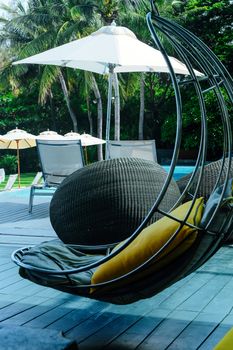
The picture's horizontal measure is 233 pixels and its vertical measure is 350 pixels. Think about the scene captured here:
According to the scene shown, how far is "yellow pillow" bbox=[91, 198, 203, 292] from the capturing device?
1972 mm

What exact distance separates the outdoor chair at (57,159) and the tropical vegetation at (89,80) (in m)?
12.7

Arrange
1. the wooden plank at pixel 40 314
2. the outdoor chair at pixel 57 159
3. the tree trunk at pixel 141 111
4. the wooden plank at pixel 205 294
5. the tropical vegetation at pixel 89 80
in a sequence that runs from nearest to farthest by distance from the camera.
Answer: the wooden plank at pixel 40 314
the wooden plank at pixel 205 294
the outdoor chair at pixel 57 159
the tropical vegetation at pixel 89 80
the tree trunk at pixel 141 111

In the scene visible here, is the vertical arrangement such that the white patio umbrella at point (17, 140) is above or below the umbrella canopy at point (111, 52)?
below

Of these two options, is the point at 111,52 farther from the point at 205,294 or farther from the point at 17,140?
the point at 17,140

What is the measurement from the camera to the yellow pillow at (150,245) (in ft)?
6.47

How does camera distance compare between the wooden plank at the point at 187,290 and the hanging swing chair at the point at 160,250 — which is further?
the wooden plank at the point at 187,290

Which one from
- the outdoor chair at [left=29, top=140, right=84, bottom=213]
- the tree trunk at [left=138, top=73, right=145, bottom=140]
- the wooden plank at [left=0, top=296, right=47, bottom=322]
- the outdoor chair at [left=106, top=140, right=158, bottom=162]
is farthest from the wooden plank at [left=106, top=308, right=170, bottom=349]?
the tree trunk at [left=138, top=73, right=145, bottom=140]

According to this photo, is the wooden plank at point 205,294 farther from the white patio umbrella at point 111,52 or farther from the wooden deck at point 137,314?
the white patio umbrella at point 111,52

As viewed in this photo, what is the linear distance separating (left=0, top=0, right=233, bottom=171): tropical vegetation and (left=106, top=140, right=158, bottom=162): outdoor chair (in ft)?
39.8

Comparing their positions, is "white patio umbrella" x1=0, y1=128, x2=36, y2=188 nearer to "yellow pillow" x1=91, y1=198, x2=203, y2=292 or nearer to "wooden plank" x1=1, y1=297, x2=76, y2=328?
"wooden plank" x1=1, y1=297, x2=76, y2=328

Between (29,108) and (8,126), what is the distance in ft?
4.18

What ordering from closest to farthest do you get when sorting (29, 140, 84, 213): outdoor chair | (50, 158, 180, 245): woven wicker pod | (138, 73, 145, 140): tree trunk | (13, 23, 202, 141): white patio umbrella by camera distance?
(50, 158, 180, 245): woven wicker pod
(29, 140, 84, 213): outdoor chair
(13, 23, 202, 141): white patio umbrella
(138, 73, 145, 140): tree trunk

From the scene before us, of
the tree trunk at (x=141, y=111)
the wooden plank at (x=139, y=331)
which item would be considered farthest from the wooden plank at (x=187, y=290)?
the tree trunk at (x=141, y=111)

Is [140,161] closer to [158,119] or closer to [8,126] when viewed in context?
[158,119]
